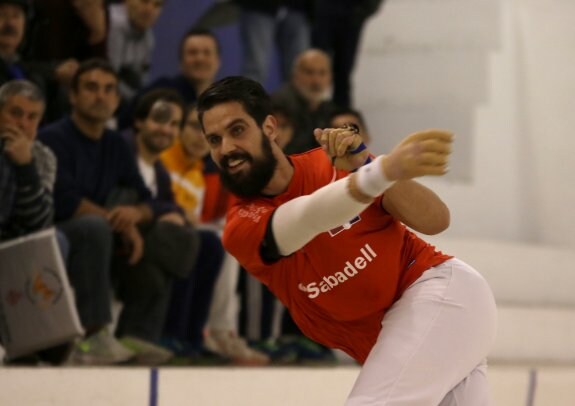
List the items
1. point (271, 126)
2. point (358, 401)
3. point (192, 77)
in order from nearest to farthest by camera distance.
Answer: point (358, 401) → point (271, 126) → point (192, 77)

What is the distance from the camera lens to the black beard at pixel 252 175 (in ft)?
10.9

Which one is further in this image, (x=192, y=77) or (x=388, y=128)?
(x=388, y=128)

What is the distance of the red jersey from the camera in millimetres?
3318

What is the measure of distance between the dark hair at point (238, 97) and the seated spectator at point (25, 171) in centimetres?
181

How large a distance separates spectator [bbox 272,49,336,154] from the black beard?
11.5 feet

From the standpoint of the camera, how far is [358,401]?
3.26 m

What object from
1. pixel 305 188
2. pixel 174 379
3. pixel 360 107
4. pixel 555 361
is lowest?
pixel 555 361

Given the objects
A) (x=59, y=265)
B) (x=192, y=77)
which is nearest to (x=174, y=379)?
(x=59, y=265)

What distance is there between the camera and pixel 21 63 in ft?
18.5

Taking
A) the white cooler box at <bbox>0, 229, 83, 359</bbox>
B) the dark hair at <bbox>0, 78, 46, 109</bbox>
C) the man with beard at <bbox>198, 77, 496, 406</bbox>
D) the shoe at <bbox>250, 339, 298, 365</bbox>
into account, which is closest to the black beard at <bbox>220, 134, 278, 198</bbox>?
the man with beard at <bbox>198, 77, 496, 406</bbox>

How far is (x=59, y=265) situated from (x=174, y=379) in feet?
2.95

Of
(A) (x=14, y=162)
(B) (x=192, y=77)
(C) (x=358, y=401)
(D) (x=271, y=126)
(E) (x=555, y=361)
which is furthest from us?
(E) (x=555, y=361)

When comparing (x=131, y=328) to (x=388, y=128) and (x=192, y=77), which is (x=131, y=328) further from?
(x=388, y=128)

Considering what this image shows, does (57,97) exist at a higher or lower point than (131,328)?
higher
